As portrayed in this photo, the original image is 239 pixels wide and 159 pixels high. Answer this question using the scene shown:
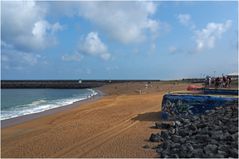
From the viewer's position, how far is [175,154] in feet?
29.6

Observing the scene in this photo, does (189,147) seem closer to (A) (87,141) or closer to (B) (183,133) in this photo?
(B) (183,133)

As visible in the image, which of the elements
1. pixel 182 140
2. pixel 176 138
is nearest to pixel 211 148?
pixel 182 140

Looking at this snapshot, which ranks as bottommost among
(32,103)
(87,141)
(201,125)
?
(32,103)

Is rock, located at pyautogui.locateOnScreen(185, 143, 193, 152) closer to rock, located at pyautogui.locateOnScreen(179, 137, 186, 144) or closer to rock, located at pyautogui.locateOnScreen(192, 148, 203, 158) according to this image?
rock, located at pyautogui.locateOnScreen(192, 148, 203, 158)

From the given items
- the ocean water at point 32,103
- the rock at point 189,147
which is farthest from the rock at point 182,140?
the ocean water at point 32,103

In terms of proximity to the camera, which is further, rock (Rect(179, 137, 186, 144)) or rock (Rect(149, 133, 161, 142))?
rock (Rect(149, 133, 161, 142))

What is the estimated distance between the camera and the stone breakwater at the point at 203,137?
28.8 ft

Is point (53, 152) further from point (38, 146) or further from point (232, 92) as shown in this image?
point (232, 92)

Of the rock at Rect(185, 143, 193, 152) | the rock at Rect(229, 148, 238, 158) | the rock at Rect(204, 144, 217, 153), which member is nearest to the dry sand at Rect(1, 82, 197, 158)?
the rock at Rect(185, 143, 193, 152)

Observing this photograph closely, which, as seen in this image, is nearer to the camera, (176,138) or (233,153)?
(233,153)

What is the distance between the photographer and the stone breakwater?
28.8ft

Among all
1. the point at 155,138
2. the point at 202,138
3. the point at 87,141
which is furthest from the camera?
the point at 87,141

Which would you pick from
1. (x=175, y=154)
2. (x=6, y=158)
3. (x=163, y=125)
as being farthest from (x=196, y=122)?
(x=6, y=158)

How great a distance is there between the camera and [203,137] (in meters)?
10.2
